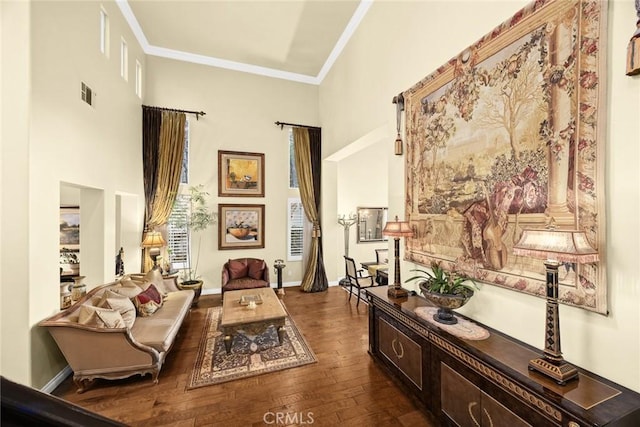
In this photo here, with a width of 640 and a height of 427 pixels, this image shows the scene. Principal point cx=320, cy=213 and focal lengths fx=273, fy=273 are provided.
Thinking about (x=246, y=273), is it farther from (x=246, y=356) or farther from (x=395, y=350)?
(x=395, y=350)

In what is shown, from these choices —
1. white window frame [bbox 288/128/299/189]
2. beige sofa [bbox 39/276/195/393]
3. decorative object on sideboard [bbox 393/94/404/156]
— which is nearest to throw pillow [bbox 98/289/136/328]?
beige sofa [bbox 39/276/195/393]

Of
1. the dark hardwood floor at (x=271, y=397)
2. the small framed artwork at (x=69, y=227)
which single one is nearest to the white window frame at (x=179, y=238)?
the small framed artwork at (x=69, y=227)

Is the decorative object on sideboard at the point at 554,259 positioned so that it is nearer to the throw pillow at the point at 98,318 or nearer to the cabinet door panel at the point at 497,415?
the cabinet door panel at the point at 497,415

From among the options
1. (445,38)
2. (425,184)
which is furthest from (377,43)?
(425,184)

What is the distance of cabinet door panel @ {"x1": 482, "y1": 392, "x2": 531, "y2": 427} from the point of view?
1.71 m

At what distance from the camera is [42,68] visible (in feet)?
8.73

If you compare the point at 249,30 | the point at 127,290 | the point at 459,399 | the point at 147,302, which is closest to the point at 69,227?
the point at 127,290

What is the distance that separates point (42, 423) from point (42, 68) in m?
3.69

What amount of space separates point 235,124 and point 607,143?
607 cm

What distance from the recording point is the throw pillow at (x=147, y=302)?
3566mm

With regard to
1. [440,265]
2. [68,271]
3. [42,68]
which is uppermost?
[42,68]

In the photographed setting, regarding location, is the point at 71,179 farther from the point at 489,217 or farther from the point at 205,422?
the point at 489,217

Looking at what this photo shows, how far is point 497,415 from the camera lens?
5.98 feet

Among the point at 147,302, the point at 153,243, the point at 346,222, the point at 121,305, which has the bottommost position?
the point at 147,302
